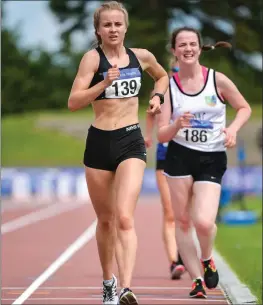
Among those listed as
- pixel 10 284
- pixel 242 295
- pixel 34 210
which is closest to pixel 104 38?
pixel 242 295

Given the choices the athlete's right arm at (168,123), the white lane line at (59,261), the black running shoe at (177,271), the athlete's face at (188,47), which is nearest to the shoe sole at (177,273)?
the black running shoe at (177,271)

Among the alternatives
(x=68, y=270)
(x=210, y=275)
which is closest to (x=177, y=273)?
(x=68, y=270)

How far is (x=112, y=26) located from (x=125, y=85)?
45cm

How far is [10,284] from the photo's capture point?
1140 centimetres

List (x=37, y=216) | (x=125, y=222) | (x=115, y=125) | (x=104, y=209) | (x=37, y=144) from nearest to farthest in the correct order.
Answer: (x=125, y=222) < (x=115, y=125) < (x=104, y=209) < (x=37, y=216) < (x=37, y=144)

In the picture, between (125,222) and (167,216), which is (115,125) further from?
(167,216)

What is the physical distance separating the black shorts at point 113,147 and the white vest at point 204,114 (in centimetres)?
118

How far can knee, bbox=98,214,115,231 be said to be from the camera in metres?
8.73

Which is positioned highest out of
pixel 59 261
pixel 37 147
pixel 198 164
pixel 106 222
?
pixel 198 164

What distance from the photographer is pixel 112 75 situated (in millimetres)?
7965

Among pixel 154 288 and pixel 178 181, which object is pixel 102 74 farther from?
pixel 154 288

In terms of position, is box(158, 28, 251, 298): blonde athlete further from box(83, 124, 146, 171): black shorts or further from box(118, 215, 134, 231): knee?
box(118, 215, 134, 231): knee

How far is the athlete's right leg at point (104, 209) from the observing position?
853cm

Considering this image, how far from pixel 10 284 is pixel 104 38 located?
386 cm
